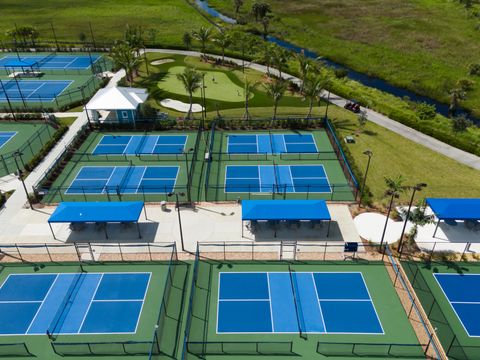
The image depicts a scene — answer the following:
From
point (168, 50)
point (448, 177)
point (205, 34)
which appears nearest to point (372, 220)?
point (448, 177)

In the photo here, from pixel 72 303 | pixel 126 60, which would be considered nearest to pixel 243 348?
pixel 72 303

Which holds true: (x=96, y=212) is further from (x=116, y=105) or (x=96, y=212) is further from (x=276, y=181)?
(x=116, y=105)

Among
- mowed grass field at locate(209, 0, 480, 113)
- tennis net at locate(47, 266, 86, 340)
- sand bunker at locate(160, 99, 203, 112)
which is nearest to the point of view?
tennis net at locate(47, 266, 86, 340)

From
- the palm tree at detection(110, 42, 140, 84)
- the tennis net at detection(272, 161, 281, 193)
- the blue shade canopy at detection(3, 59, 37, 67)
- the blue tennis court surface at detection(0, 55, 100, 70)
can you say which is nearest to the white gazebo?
the palm tree at detection(110, 42, 140, 84)

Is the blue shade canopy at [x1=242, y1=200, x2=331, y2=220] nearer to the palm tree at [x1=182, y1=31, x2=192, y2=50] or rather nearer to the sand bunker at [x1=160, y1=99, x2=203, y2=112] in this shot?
the sand bunker at [x1=160, y1=99, x2=203, y2=112]

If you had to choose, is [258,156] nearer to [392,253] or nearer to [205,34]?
[392,253]

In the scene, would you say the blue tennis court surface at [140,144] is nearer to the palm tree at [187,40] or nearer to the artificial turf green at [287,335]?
the artificial turf green at [287,335]

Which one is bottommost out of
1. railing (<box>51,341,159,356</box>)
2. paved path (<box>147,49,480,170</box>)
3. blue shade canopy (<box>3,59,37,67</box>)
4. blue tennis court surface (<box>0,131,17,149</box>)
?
railing (<box>51,341,159,356</box>)
